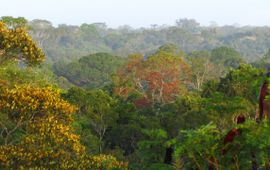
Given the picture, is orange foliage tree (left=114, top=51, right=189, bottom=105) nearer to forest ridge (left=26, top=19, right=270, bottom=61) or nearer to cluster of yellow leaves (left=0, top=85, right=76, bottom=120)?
cluster of yellow leaves (left=0, top=85, right=76, bottom=120)

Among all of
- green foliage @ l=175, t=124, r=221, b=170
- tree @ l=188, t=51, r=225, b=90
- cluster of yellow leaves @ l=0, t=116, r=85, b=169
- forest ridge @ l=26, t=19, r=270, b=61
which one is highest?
green foliage @ l=175, t=124, r=221, b=170

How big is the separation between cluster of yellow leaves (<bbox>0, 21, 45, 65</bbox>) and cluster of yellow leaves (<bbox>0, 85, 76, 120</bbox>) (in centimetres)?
341

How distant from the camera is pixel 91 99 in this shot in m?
30.4

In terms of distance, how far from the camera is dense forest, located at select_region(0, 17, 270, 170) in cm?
835

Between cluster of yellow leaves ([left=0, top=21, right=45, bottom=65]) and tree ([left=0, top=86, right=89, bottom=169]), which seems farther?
cluster of yellow leaves ([left=0, top=21, right=45, bottom=65])

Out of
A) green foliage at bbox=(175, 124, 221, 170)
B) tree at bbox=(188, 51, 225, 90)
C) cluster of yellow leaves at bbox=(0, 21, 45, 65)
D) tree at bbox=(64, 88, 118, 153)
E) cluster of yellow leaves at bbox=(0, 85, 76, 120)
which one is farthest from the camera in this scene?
tree at bbox=(188, 51, 225, 90)

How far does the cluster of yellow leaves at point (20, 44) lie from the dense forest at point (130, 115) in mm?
41

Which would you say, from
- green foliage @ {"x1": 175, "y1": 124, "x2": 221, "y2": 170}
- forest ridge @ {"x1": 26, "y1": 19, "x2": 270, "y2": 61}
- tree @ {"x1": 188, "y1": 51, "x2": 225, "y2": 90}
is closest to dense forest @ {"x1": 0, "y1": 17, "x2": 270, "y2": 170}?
green foliage @ {"x1": 175, "y1": 124, "x2": 221, "y2": 170}

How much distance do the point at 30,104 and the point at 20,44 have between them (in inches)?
182

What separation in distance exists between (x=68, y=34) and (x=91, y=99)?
12437cm

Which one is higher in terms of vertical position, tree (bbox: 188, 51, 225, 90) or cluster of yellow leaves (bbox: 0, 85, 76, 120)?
cluster of yellow leaves (bbox: 0, 85, 76, 120)

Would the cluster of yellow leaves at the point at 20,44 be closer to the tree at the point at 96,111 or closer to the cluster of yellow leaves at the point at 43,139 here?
the cluster of yellow leaves at the point at 43,139

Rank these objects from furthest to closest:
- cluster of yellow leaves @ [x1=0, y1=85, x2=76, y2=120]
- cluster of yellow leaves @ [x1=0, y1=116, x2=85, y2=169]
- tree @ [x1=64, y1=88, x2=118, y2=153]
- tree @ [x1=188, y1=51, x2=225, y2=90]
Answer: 1. tree @ [x1=188, y1=51, x2=225, y2=90]
2. tree @ [x1=64, y1=88, x2=118, y2=153]
3. cluster of yellow leaves @ [x1=0, y1=85, x2=76, y2=120]
4. cluster of yellow leaves @ [x1=0, y1=116, x2=85, y2=169]

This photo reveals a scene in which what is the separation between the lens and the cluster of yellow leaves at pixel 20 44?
2022 centimetres
